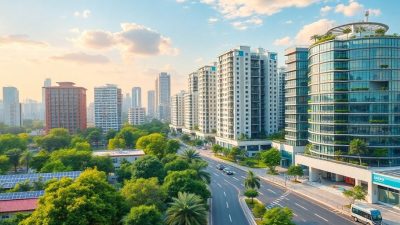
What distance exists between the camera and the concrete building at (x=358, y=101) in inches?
2267


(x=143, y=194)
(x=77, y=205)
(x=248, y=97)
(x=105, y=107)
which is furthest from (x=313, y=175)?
(x=105, y=107)

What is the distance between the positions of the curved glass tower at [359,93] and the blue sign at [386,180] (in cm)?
931

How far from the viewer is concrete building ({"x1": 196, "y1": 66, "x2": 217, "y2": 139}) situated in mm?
134500

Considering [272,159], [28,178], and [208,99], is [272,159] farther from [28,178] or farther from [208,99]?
[208,99]

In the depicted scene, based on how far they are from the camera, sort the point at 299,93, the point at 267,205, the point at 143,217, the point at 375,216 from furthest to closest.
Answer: the point at 299,93, the point at 267,205, the point at 375,216, the point at 143,217

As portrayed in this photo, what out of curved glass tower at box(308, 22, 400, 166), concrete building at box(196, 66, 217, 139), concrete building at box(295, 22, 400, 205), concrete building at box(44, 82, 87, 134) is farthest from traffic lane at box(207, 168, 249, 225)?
concrete building at box(44, 82, 87, 134)

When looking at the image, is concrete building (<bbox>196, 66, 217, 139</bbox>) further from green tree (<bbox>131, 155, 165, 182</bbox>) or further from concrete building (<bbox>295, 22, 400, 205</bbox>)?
green tree (<bbox>131, 155, 165, 182</bbox>)

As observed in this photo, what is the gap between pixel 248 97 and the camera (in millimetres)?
106000

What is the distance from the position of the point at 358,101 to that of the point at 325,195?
19.7m

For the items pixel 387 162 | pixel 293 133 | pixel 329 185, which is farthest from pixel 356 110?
pixel 293 133

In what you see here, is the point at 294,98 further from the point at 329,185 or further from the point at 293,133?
the point at 329,185

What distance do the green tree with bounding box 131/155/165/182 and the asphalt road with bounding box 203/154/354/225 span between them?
10.5m

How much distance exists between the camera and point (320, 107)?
64875 mm

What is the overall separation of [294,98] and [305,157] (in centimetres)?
1722
